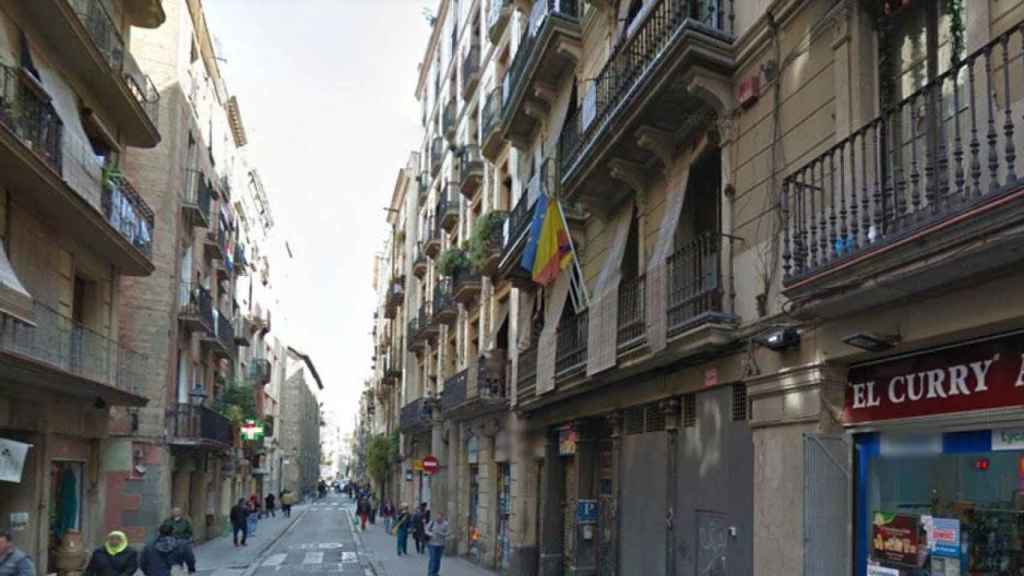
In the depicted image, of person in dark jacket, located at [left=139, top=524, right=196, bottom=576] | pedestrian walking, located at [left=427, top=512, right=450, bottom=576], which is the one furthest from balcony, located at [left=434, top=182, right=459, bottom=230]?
person in dark jacket, located at [left=139, top=524, right=196, bottom=576]

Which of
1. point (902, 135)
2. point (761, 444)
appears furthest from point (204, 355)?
point (902, 135)

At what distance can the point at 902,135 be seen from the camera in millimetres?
7684

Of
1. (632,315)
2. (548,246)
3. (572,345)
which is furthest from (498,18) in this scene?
(632,315)

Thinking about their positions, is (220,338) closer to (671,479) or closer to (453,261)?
(453,261)

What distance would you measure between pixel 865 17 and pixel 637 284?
564cm

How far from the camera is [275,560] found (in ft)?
90.9

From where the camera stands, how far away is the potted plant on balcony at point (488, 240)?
23750mm

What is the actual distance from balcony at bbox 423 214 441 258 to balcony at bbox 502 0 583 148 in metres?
13.6

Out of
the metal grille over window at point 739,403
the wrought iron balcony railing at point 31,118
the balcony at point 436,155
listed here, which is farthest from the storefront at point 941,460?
the balcony at point 436,155

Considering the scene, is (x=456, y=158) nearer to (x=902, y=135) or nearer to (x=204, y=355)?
(x=204, y=355)

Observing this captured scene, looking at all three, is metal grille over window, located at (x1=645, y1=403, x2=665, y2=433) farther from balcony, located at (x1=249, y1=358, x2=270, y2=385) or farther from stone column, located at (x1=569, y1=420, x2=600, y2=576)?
balcony, located at (x1=249, y1=358, x2=270, y2=385)

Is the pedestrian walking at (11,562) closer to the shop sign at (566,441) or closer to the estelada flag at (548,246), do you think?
the estelada flag at (548,246)

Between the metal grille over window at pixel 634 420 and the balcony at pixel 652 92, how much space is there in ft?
11.2

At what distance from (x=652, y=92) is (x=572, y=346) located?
6.12m
